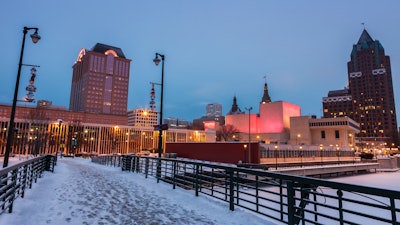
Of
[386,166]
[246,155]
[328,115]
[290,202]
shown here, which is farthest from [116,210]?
[328,115]

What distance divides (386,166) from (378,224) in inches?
2892

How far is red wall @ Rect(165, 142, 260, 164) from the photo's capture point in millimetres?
43656

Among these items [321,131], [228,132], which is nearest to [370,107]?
[321,131]

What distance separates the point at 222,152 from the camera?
45375 mm

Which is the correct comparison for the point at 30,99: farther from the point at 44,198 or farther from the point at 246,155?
the point at 246,155

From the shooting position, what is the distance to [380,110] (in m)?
185

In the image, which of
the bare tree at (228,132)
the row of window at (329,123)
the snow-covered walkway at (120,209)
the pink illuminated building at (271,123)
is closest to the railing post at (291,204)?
the snow-covered walkway at (120,209)

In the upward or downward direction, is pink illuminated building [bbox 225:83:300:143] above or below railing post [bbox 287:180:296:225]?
above

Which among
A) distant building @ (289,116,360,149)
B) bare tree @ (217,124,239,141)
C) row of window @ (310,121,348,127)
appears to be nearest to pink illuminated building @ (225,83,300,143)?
bare tree @ (217,124,239,141)

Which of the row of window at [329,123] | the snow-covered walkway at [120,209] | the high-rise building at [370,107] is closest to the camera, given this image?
the snow-covered walkway at [120,209]

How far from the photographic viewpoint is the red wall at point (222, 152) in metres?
43.7

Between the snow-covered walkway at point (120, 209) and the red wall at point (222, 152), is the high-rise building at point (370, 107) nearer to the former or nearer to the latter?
the red wall at point (222, 152)

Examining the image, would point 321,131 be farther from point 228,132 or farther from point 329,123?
point 228,132

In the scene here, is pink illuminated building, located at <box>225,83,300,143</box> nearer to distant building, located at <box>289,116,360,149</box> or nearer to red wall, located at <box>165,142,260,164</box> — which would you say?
distant building, located at <box>289,116,360,149</box>
